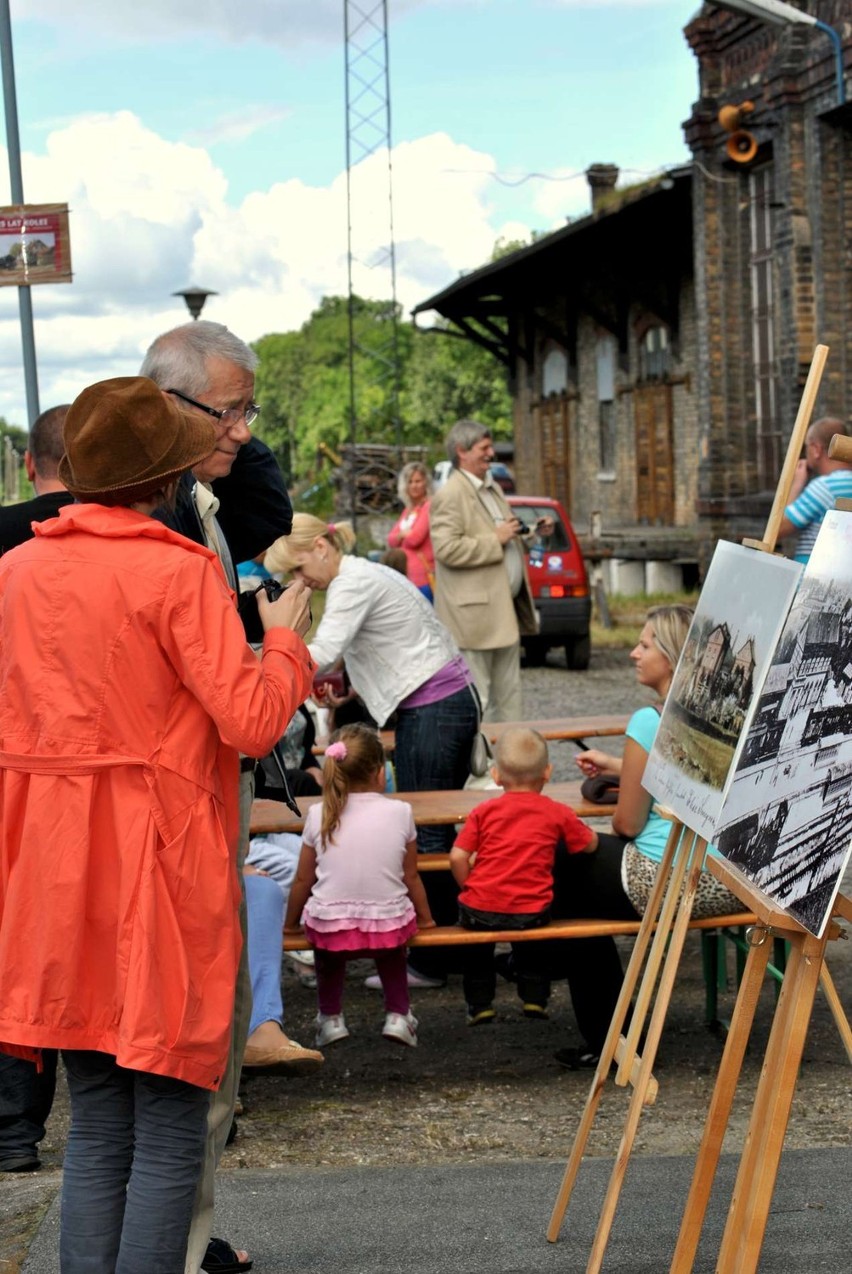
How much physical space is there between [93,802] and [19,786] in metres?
0.16

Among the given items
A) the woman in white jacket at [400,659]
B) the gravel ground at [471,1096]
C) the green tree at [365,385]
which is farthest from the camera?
the green tree at [365,385]

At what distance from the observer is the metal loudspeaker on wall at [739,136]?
18250 millimetres

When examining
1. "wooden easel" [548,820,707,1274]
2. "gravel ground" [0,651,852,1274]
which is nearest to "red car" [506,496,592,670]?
"gravel ground" [0,651,852,1274]

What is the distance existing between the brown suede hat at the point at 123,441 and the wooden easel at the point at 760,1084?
131 cm

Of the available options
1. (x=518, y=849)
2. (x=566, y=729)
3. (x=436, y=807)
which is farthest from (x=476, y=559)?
(x=518, y=849)

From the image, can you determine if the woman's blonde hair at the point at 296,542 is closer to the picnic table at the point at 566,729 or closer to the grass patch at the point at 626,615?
the picnic table at the point at 566,729

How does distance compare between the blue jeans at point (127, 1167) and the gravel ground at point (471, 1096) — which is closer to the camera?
the blue jeans at point (127, 1167)

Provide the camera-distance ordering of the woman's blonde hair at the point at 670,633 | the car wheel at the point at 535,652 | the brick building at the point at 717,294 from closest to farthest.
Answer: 1. the woman's blonde hair at the point at 670,633
2. the car wheel at the point at 535,652
3. the brick building at the point at 717,294

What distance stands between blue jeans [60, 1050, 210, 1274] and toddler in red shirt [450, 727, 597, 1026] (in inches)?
89.5

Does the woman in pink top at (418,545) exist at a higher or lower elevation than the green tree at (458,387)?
lower

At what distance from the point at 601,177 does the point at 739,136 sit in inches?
496

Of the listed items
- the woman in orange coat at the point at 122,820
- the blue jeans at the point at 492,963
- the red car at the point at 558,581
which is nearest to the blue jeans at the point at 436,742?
the blue jeans at the point at 492,963

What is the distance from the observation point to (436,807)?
554 cm

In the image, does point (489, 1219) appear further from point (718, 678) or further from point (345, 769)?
point (345, 769)
